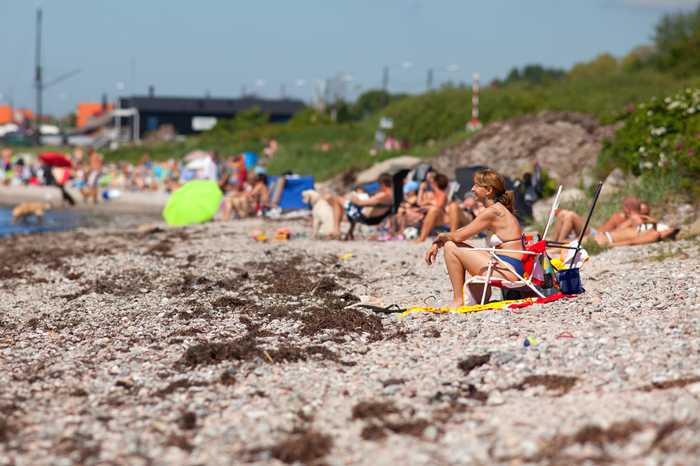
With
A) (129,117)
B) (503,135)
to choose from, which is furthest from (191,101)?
(503,135)

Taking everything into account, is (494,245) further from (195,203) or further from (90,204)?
(90,204)

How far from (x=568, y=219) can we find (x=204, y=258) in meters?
4.69

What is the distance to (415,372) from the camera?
5.39 m

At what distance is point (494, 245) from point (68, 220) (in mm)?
17160

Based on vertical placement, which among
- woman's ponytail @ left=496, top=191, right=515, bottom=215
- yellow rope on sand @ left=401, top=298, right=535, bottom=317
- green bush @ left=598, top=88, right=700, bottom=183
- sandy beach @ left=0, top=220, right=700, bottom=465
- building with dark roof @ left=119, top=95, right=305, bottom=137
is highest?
building with dark roof @ left=119, top=95, right=305, bottom=137

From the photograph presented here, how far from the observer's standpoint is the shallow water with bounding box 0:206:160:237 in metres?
19.9

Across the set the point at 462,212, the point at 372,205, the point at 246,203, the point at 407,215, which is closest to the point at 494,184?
the point at 462,212

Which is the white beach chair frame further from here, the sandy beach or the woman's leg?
the sandy beach

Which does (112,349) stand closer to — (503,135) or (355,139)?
(503,135)

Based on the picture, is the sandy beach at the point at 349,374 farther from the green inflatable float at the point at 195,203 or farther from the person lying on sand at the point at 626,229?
the green inflatable float at the point at 195,203

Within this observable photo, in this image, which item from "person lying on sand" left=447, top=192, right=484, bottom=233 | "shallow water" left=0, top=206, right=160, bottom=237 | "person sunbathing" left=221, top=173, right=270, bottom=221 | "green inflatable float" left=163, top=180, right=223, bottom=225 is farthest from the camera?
"shallow water" left=0, top=206, right=160, bottom=237

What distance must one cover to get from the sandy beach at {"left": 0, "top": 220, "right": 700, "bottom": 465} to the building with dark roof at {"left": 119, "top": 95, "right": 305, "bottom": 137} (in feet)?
199

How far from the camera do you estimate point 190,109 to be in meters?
69.7

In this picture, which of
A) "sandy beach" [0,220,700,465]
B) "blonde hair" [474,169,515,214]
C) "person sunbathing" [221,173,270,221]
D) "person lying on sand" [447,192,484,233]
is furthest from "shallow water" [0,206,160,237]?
"blonde hair" [474,169,515,214]
